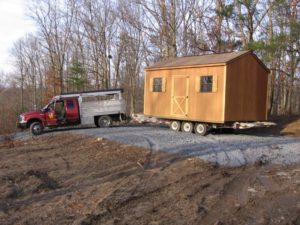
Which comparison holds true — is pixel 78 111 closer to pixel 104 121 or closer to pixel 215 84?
pixel 104 121

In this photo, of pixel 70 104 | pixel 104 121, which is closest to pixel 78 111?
pixel 70 104

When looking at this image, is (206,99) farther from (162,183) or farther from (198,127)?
(162,183)

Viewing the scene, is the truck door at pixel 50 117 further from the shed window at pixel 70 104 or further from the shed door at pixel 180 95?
the shed door at pixel 180 95

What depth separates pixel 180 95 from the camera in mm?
18078

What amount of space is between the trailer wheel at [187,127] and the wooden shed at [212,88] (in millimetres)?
317

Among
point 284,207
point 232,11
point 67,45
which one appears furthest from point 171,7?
point 284,207

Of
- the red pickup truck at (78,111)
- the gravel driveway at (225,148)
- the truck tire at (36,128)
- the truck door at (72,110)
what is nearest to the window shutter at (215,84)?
the gravel driveway at (225,148)

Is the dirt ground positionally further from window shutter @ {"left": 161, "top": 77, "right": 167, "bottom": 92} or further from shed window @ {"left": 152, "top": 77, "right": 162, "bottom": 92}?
shed window @ {"left": 152, "top": 77, "right": 162, "bottom": 92}

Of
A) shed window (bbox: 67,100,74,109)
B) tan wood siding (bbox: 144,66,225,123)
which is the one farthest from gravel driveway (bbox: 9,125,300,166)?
shed window (bbox: 67,100,74,109)

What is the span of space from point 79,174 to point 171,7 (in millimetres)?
26183

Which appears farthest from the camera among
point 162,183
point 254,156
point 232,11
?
point 232,11

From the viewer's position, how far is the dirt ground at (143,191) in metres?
6.01

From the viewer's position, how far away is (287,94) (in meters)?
31.9

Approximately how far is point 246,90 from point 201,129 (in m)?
2.61
